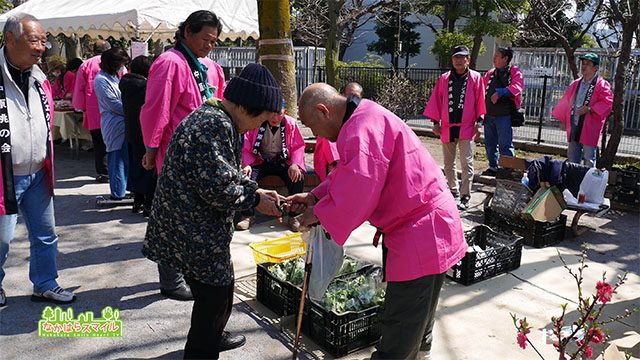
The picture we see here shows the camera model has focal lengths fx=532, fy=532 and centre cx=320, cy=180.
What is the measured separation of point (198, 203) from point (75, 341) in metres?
1.62

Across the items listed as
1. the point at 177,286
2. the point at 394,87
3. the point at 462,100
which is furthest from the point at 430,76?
the point at 177,286

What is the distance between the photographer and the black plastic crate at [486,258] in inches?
173

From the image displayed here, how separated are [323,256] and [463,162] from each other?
4.14 meters

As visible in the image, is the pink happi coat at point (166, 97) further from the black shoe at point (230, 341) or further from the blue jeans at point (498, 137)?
the blue jeans at point (498, 137)

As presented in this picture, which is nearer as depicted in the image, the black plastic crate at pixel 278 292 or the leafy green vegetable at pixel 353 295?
the leafy green vegetable at pixel 353 295

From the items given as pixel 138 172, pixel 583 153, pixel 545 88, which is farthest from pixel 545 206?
pixel 545 88

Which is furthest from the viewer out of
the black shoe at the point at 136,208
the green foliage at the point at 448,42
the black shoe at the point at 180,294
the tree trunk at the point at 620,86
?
the green foliage at the point at 448,42

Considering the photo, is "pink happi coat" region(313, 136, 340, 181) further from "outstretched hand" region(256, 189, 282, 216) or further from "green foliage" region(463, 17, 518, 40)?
"green foliage" region(463, 17, 518, 40)

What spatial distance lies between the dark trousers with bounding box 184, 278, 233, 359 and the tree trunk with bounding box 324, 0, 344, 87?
1147 centimetres

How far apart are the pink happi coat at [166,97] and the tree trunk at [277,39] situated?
269 centimetres

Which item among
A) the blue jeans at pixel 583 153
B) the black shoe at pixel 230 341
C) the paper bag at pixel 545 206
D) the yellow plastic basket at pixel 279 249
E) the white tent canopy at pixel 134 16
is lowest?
the black shoe at pixel 230 341

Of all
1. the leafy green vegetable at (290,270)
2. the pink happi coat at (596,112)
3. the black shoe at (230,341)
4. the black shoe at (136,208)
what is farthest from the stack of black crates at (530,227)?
the black shoe at (136,208)

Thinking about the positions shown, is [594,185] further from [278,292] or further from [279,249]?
[278,292]

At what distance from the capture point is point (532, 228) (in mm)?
5461
